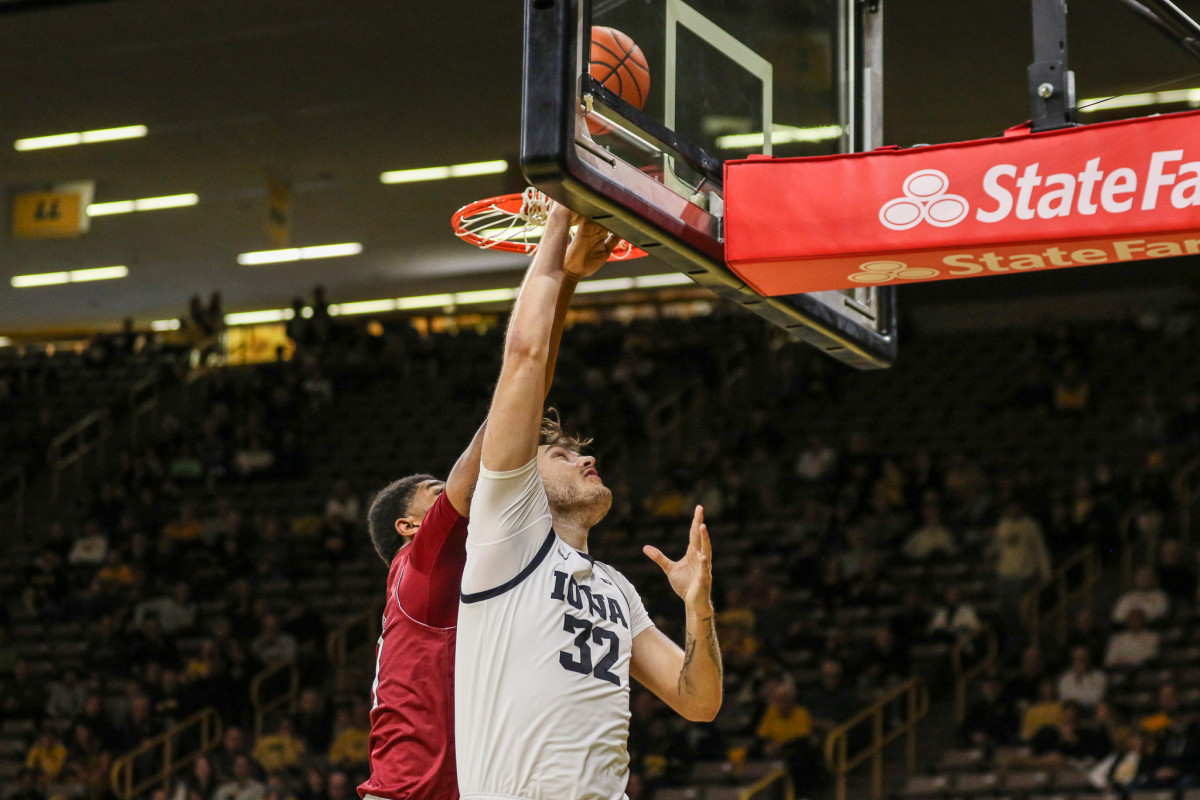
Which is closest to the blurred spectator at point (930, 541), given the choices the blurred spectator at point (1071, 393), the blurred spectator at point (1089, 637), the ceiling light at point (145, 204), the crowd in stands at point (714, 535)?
the crowd in stands at point (714, 535)

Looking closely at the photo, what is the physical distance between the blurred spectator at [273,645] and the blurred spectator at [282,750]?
1804 millimetres

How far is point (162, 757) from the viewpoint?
14.5 metres

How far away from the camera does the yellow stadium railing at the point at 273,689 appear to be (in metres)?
14.9

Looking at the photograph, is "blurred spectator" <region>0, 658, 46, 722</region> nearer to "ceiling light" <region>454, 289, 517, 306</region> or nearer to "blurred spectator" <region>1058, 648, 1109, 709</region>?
"ceiling light" <region>454, 289, 517, 306</region>

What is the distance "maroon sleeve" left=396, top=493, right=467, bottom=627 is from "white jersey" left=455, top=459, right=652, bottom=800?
0.50 ft

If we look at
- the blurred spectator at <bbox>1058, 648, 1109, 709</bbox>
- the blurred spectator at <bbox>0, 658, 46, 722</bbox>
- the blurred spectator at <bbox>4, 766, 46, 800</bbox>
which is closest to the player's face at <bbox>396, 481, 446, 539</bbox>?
the blurred spectator at <bbox>1058, 648, 1109, 709</bbox>

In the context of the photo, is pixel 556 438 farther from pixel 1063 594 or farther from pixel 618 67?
pixel 1063 594

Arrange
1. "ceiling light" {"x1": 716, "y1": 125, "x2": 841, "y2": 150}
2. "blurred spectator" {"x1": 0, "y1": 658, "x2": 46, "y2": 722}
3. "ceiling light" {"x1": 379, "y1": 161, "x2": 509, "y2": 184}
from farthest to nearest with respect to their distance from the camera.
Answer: "ceiling light" {"x1": 379, "y1": 161, "x2": 509, "y2": 184}
"blurred spectator" {"x1": 0, "y1": 658, "x2": 46, "y2": 722}
"ceiling light" {"x1": 716, "y1": 125, "x2": 841, "y2": 150}

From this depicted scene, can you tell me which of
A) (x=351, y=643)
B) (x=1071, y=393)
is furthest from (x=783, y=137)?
(x=1071, y=393)

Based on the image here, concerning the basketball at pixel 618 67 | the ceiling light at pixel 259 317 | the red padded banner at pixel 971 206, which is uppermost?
the ceiling light at pixel 259 317

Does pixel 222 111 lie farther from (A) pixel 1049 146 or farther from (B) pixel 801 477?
(A) pixel 1049 146

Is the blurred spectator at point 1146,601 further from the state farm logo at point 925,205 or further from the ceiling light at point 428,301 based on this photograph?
the ceiling light at point 428,301

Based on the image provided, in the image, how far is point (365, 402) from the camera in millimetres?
20609

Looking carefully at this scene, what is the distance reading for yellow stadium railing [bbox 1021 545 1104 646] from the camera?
13.7m
